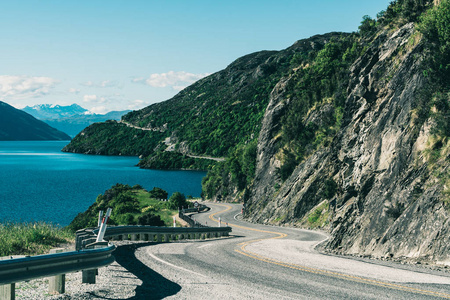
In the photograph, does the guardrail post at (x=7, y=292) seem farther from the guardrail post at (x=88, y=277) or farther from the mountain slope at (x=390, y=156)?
the mountain slope at (x=390, y=156)

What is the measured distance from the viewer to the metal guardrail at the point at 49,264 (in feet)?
20.9

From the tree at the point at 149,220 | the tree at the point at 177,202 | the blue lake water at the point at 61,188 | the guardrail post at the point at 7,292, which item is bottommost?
the blue lake water at the point at 61,188

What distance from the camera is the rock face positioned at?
15.2m

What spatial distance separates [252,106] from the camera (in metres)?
192

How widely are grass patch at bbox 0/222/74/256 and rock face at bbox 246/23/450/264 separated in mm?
13101

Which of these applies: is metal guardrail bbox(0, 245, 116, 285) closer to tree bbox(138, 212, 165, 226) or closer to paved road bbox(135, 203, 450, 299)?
paved road bbox(135, 203, 450, 299)

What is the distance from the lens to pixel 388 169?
20.0m

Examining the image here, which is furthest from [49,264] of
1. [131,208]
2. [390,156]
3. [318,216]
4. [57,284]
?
[131,208]

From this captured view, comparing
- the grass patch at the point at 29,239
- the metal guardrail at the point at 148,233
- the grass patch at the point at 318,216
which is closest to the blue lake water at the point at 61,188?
the metal guardrail at the point at 148,233

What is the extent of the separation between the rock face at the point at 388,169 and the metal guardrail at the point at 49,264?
11323 mm

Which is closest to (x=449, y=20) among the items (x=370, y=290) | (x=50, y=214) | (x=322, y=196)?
(x=370, y=290)

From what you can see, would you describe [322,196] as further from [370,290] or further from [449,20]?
[370,290]

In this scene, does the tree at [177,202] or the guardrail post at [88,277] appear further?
the tree at [177,202]

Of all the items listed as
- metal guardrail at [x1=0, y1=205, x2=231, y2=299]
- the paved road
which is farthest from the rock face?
metal guardrail at [x1=0, y1=205, x2=231, y2=299]
